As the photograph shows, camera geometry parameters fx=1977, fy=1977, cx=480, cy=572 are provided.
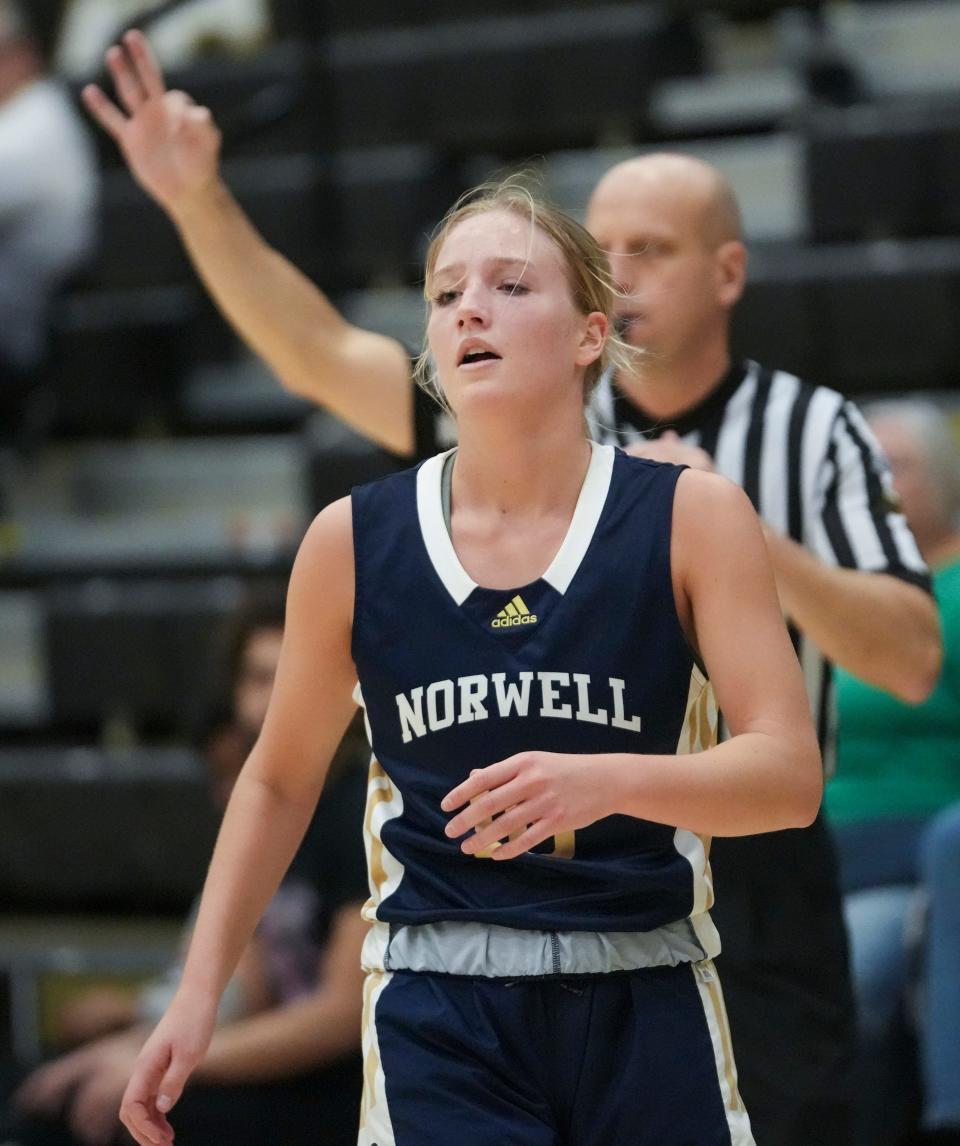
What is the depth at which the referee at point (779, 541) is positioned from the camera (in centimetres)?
244

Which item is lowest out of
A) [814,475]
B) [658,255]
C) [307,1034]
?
[307,1034]

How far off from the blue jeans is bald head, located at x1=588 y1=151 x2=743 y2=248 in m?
1.26

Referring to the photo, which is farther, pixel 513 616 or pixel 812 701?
pixel 812 701

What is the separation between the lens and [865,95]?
237 inches

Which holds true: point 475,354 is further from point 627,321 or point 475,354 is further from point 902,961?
point 902,961

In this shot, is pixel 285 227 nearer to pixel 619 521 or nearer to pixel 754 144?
pixel 754 144

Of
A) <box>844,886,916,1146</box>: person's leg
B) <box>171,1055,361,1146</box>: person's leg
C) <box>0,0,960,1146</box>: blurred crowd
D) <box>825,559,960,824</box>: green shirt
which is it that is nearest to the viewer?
<box>0,0,960,1146</box>: blurred crowd

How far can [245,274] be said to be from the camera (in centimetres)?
282

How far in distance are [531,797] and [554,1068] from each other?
0.36 meters

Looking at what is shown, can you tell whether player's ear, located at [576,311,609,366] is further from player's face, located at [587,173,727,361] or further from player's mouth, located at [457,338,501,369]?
player's face, located at [587,173,727,361]

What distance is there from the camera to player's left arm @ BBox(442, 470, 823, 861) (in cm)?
154

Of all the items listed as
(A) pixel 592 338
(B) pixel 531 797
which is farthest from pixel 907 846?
(B) pixel 531 797

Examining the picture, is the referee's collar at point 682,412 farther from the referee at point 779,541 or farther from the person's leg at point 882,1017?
the person's leg at point 882,1017

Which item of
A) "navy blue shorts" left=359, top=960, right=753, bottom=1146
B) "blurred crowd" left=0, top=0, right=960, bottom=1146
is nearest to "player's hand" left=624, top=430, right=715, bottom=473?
"blurred crowd" left=0, top=0, right=960, bottom=1146
